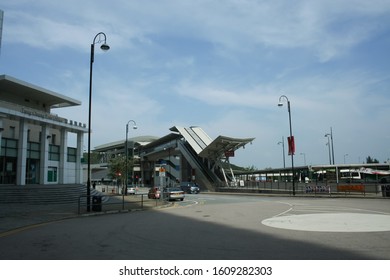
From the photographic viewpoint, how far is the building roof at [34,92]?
4203cm

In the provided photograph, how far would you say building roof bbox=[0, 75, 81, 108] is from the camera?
1655 inches

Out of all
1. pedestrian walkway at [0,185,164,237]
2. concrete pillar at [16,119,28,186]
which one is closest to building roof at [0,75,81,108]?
concrete pillar at [16,119,28,186]

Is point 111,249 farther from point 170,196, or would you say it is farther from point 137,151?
point 137,151

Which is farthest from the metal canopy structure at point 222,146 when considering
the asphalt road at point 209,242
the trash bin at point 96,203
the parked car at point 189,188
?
the asphalt road at point 209,242

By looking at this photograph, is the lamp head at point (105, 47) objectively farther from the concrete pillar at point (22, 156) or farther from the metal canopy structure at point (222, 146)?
the metal canopy structure at point (222, 146)

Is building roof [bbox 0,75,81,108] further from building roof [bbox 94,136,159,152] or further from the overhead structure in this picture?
building roof [bbox 94,136,159,152]

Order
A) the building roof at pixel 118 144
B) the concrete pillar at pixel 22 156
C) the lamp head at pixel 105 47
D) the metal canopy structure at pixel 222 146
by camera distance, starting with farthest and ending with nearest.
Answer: the building roof at pixel 118 144 → the metal canopy structure at pixel 222 146 → the concrete pillar at pixel 22 156 → the lamp head at pixel 105 47

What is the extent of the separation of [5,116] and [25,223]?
25.8 m

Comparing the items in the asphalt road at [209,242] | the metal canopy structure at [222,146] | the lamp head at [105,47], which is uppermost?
the lamp head at [105,47]

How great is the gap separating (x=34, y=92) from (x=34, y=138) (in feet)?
19.8

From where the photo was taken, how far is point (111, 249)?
8.92m

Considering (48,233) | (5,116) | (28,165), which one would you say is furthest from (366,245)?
(28,165)

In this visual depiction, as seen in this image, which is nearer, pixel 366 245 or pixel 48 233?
pixel 366 245

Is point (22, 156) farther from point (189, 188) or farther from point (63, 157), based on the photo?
point (189, 188)
